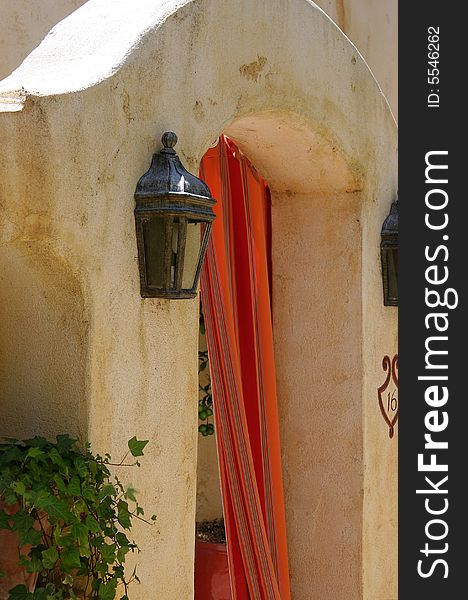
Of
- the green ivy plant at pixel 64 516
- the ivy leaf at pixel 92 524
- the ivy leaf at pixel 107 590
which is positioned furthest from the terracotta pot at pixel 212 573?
the ivy leaf at pixel 92 524

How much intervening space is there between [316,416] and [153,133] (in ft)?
6.36

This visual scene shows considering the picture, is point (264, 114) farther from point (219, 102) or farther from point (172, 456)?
point (172, 456)

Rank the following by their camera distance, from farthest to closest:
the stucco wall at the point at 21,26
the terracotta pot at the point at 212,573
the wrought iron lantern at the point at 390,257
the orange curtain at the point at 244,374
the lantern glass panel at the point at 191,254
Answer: the terracotta pot at the point at 212,573
the wrought iron lantern at the point at 390,257
the stucco wall at the point at 21,26
the orange curtain at the point at 244,374
the lantern glass panel at the point at 191,254

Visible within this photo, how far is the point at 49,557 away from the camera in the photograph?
257 cm

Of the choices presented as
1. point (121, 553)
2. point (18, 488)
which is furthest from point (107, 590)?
point (18, 488)

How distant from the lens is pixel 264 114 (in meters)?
3.80

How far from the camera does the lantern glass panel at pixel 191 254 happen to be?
123 inches

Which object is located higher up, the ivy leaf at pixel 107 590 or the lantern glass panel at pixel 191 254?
the lantern glass panel at pixel 191 254

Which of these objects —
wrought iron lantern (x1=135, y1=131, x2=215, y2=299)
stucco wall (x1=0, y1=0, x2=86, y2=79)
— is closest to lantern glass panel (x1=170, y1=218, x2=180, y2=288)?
wrought iron lantern (x1=135, y1=131, x2=215, y2=299)

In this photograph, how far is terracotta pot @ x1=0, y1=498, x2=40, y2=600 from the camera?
2621 mm

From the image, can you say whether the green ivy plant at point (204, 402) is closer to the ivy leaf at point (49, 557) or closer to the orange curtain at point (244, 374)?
the orange curtain at point (244, 374)

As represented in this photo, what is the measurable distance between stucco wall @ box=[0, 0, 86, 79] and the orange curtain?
0.92 metres

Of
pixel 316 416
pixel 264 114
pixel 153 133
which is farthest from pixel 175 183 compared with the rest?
pixel 316 416

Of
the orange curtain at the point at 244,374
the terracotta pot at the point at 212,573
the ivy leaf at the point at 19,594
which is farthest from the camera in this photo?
the terracotta pot at the point at 212,573
